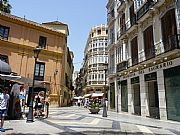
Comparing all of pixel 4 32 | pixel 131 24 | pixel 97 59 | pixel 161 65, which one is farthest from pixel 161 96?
pixel 97 59

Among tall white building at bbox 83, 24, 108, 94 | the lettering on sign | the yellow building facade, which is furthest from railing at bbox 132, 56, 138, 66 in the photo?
tall white building at bbox 83, 24, 108, 94

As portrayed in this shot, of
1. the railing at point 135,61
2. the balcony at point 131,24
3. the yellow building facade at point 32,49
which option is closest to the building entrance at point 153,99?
the railing at point 135,61

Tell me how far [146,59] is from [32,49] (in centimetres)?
1660

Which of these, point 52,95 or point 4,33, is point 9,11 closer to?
point 4,33

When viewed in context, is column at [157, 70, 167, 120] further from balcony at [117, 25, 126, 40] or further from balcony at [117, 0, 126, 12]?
balcony at [117, 0, 126, 12]

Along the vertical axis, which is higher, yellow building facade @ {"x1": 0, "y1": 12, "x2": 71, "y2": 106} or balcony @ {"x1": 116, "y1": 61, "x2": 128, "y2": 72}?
yellow building facade @ {"x1": 0, "y1": 12, "x2": 71, "y2": 106}

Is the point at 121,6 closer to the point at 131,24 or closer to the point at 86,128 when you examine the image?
the point at 131,24

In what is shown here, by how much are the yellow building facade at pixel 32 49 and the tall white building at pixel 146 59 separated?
8.49 meters

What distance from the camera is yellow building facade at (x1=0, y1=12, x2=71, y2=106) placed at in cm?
2525

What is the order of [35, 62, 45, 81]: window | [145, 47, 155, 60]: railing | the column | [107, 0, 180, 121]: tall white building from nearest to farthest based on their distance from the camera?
[107, 0, 180, 121]: tall white building < the column < [145, 47, 155, 60]: railing < [35, 62, 45, 81]: window

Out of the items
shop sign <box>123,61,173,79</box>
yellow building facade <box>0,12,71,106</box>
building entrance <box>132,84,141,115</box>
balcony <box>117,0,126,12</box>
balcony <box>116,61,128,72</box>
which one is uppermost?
balcony <box>117,0,126,12</box>

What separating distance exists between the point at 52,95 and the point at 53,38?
8.11 m

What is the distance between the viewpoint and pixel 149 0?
50.8 ft

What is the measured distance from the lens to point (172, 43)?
12.4m
